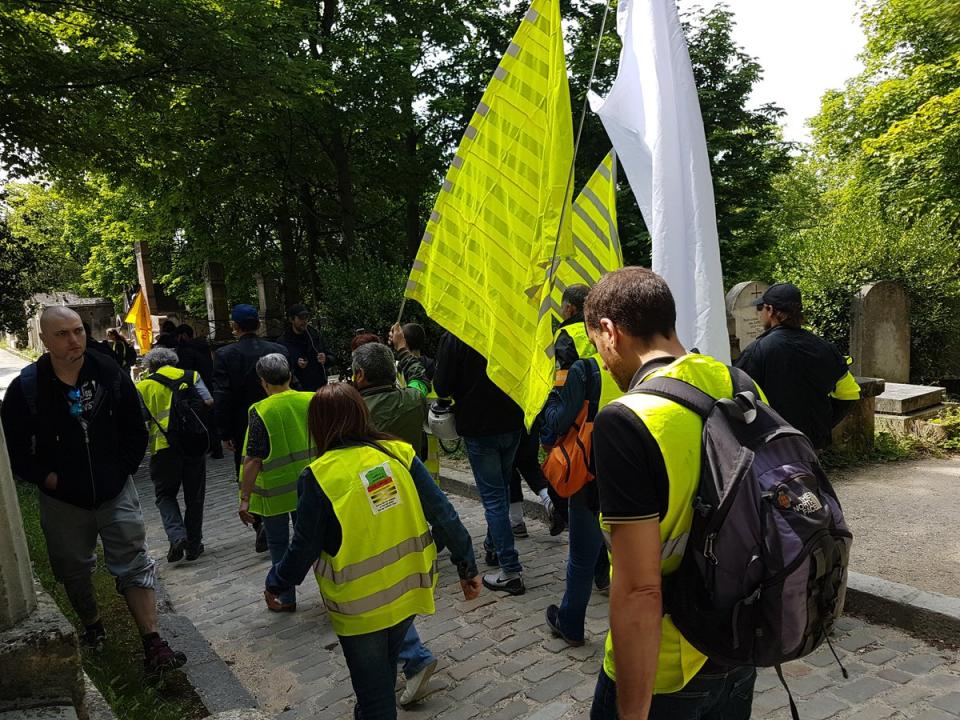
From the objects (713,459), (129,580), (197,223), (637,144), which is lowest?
(129,580)

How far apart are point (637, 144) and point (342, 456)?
7.09 ft

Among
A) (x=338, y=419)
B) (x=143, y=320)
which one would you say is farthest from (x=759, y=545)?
(x=143, y=320)

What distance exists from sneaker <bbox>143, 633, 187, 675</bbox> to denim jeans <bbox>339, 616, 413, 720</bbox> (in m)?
1.68

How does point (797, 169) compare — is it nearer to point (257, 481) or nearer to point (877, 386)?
point (877, 386)

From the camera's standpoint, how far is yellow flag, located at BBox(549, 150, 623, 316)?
14.5 feet

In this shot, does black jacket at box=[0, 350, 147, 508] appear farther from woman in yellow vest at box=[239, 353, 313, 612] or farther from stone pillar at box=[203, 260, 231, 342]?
stone pillar at box=[203, 260, 231, 342]

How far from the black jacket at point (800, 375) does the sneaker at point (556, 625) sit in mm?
1815

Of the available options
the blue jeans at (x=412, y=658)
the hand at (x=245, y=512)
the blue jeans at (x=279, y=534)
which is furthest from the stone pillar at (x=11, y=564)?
the blue jeans at (x=279, y=534)

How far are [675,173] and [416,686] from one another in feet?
9.44

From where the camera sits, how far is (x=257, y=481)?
4906mm

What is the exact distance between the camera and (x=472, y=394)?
16.1 ft

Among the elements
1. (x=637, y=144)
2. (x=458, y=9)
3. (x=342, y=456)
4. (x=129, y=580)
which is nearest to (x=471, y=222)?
(x=637, y=144)

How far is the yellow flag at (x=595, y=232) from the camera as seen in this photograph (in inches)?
174

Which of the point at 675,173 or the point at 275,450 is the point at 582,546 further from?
the point at 275,450
